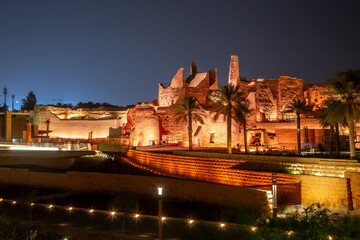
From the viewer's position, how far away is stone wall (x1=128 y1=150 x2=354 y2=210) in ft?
39.2

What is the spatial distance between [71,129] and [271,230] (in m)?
49.9

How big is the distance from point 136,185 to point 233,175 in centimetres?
464

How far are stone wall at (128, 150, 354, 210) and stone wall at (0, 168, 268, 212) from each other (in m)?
2.19

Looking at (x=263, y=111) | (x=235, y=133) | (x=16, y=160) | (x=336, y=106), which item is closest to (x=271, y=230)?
(x=336, y=106)

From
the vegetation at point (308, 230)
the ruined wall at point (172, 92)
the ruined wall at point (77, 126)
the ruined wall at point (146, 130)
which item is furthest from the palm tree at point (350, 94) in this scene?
the ruined wall at point (77, 126)

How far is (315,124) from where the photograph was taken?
3666 cm

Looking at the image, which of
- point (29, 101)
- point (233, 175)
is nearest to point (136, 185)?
point (233, 175)

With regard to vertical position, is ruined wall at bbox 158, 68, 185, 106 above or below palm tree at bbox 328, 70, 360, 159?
above

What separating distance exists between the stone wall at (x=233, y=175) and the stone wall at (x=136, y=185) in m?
2.19

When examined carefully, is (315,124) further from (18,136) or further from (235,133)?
(18,136)

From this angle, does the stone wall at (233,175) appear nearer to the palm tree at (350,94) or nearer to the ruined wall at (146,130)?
the palm tree at (350,94)

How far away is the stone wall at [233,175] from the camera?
11953 mm

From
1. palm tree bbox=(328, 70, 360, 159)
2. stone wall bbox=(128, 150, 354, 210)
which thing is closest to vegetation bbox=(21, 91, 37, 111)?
stone wall bbox=(128, 150, 354, 210)

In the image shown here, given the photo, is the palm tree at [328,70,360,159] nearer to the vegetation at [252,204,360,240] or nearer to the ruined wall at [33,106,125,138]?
the vegetation at [252,204,360,240]
